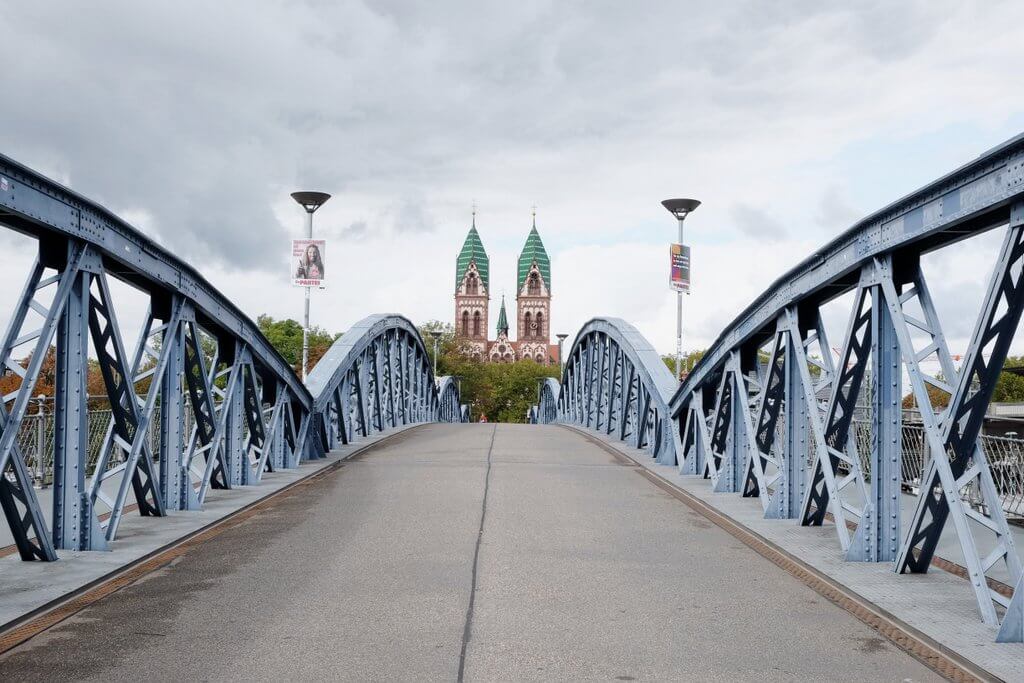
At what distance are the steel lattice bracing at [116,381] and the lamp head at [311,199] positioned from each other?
7708 millimetres

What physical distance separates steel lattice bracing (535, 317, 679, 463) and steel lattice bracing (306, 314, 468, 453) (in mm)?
5975

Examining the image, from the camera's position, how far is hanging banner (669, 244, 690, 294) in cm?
2309

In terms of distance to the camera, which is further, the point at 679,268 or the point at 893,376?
the point at 679,268

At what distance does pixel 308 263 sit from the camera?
2497 centimetres

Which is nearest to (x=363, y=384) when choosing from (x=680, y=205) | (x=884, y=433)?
Answer: (x=680, y=205)

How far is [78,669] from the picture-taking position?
5711 millimetres

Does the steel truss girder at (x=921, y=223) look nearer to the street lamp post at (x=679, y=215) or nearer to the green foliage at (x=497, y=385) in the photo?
the street lamp post at (x=679, y=215)

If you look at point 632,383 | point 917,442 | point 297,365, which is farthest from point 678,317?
point 297,365

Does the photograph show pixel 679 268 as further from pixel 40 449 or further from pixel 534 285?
pixel 534 285

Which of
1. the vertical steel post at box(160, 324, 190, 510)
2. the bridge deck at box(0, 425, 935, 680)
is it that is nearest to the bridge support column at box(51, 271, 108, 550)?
the bridge deck at box(0, 425, 935, 680)

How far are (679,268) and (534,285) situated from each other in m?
176

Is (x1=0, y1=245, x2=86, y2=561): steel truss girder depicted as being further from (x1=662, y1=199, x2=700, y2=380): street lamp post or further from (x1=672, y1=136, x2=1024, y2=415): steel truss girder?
(x1=662, y1=199, x2=700, y2=380): street lamp post

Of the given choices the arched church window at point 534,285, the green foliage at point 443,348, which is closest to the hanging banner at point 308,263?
the green foliage at point 443,348

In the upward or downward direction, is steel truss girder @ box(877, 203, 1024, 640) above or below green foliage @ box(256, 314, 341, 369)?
below
